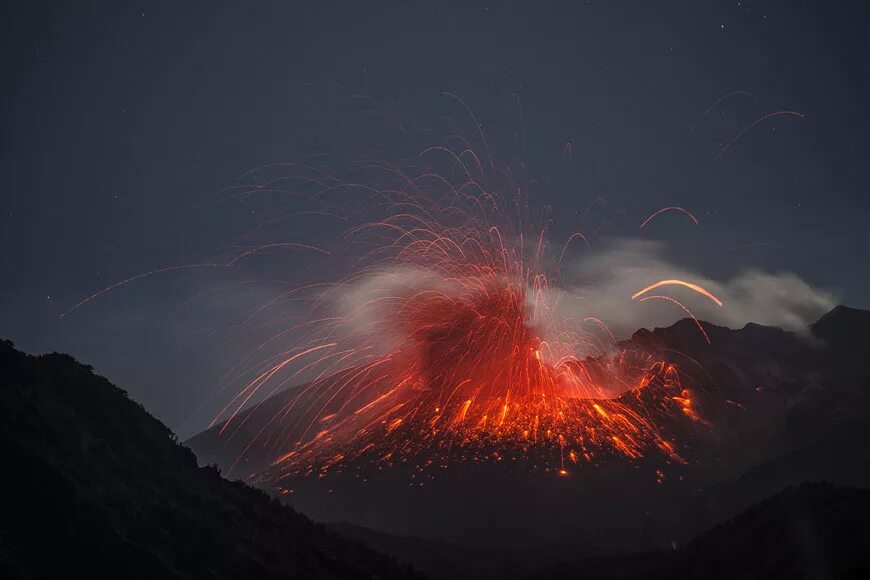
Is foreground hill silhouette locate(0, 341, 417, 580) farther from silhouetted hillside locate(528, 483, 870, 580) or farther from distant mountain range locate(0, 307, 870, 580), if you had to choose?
silhouetted hillside locate(528, 483, 870, 580)

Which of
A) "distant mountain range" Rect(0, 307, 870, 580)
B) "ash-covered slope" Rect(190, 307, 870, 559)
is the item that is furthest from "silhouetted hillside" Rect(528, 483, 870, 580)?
"ash-covered slope" Rect(190, 307, 870, 559)

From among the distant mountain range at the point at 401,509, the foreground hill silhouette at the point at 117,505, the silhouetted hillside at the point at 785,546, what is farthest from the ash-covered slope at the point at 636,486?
the foreground hill silhouette at the point at 117,505

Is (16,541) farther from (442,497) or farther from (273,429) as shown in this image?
(273,429)

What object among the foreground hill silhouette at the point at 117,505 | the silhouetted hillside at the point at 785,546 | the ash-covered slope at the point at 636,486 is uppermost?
the ash-covered slope at the point at 636,486

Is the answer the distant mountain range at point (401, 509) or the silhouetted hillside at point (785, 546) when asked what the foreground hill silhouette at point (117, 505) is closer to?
the distant mountain range at point (401, 509)

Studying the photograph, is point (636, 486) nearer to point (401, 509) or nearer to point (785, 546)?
point (401, 509)

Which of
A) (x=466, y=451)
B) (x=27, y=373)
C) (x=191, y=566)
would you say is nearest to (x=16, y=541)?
(x=191, y=566)

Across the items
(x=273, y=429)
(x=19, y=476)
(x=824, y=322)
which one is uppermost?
(x=824, y=322)
